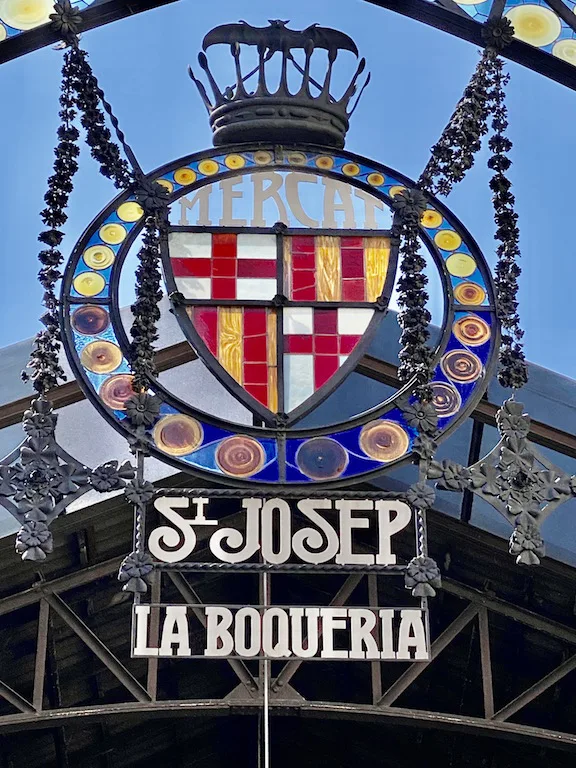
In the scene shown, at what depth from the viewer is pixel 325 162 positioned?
1248 centimetres

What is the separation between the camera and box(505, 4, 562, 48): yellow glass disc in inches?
472

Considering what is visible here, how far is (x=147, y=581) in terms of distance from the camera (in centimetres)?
1080

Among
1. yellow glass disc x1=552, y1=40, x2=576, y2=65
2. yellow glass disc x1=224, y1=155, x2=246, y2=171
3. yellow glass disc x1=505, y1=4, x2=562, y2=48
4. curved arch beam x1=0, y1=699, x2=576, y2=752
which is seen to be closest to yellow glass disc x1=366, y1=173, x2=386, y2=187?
yellow glass disc x1=224, y1=155, x2=246, y2=171

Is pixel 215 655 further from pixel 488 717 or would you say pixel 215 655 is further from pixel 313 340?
pixel 488 717

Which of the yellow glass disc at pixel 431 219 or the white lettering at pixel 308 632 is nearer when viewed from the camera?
the white lettering at pixel 308 632

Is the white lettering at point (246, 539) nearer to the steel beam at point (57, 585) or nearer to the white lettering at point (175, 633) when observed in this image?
the white lettering at point (175, 633)

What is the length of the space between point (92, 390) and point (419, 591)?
258 centimetres

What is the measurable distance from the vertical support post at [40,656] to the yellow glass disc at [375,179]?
6.38 meters

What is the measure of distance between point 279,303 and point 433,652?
6195 mm

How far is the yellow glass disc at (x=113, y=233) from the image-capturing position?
11.9 m

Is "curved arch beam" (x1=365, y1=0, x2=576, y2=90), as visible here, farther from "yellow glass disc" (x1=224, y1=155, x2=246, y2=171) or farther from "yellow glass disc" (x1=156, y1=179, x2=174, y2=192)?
"yellow glass disc" (x1=156, y1=179, x2=174, y2=192)

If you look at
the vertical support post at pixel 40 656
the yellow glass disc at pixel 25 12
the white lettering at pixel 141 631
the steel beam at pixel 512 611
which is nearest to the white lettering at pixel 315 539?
the white lettering at pixel 141 631

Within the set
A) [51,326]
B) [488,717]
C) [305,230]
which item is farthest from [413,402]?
[488,717]

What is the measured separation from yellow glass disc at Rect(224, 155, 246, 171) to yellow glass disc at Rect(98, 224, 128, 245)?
1.00 meters
